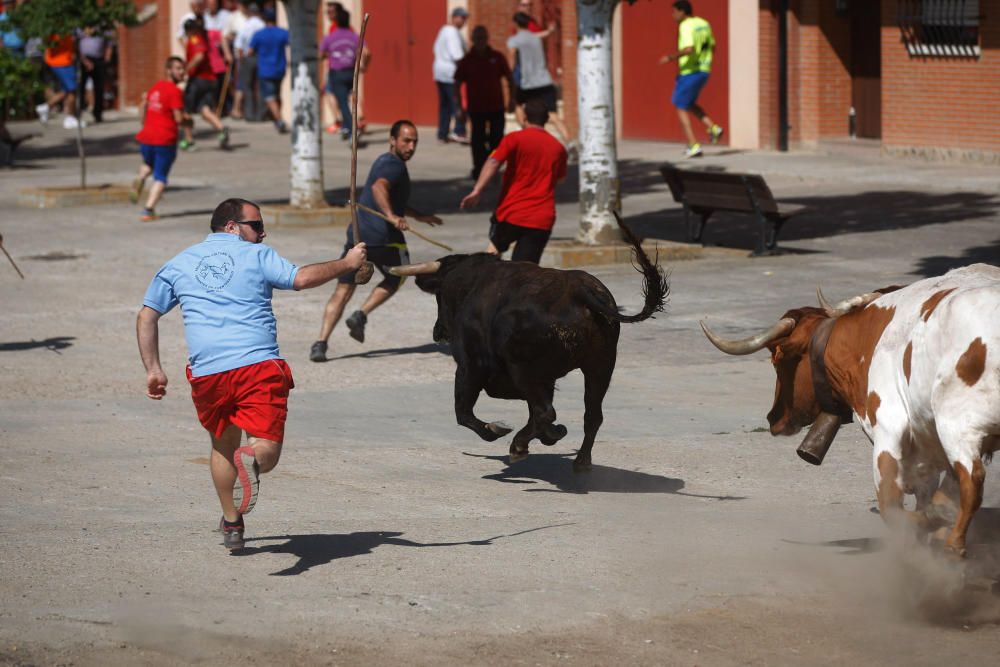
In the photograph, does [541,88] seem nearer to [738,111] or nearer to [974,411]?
[738,111]

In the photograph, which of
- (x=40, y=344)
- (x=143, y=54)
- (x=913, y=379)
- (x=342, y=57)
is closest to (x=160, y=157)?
(x=40, y=344)

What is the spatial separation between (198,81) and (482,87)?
32.4 ft

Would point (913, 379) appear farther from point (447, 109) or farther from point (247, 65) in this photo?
point (247, 65)

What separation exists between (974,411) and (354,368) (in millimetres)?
6765

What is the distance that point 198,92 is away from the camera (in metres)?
32.0

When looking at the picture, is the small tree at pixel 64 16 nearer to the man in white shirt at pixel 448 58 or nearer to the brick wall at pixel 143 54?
the man in white shirt at pixel 448 58

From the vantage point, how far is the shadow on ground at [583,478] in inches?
351

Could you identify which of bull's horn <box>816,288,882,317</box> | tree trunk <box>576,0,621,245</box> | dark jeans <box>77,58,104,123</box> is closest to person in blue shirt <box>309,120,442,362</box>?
tree trunk <box>576,0,621,245</box>

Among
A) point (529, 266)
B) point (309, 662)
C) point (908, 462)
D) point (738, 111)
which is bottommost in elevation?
point (309, 662)

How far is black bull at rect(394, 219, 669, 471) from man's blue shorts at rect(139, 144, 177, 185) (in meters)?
11.8

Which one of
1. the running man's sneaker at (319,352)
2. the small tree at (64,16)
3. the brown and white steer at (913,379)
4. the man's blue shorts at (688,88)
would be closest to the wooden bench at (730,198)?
the running man's sneaker at (319,352)

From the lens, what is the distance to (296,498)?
8.70 m

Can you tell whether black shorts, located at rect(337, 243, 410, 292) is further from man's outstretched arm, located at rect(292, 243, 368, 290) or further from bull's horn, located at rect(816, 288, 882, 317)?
bull's horn, located at rect(816, 288, 882, 317)

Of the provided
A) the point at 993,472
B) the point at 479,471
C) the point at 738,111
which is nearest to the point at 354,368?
the point at 479,471
